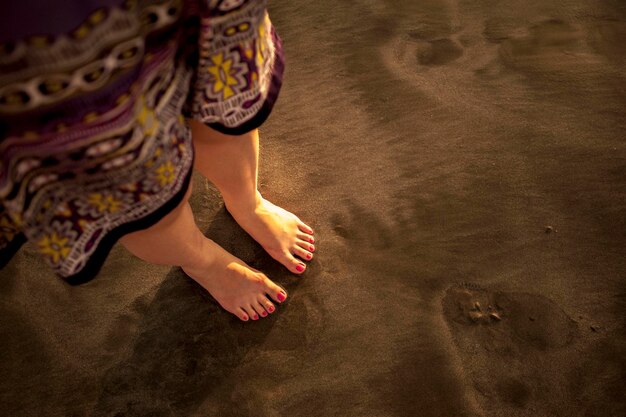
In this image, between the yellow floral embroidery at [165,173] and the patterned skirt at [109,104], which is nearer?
the patterned skirt at [109,104]

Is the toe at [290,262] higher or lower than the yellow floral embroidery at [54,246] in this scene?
lower

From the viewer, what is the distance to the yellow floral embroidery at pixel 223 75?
0.70 m

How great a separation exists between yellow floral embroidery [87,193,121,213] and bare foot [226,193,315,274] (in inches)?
25.4

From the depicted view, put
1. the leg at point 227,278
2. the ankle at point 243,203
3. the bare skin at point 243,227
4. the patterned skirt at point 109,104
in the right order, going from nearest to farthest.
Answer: the patterned skirt at point 109,104
the bare skin at point 243,227
the leg at point 227,278
the ankle at point 243,203

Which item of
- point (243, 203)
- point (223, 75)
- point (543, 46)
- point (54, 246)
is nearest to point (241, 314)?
point (243, 203)

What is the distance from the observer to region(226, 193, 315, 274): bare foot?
1.40 m

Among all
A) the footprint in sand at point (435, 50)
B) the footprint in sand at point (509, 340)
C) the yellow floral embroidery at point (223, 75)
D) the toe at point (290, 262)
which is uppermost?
the yellow floral embroidery at point (223, 75)

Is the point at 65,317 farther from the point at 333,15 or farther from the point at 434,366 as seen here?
the point at 333,15

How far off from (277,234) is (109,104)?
882 millimetres

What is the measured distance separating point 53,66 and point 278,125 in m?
1.28

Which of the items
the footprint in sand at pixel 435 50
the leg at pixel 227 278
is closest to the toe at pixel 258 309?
the leg at pixel 227 278

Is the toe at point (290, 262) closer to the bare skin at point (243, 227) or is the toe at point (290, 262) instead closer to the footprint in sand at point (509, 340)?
the bare skin at point (243, 227)

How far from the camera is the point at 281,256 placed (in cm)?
142

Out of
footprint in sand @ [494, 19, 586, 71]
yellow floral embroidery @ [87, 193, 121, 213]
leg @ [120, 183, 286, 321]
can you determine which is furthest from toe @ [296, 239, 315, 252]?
footprint in sand @ [494, 19, 586, 71]
